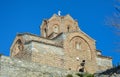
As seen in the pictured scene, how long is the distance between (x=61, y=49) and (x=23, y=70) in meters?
11.9

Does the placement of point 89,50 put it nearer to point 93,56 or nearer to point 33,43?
point 93,56

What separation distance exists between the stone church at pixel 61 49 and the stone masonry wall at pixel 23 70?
7381 mm

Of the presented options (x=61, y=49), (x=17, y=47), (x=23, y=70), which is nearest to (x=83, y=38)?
(x=61, y=49)

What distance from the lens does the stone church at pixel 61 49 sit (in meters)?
37.5

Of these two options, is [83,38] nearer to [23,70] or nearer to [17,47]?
[17,47]

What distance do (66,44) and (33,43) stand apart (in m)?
4.40

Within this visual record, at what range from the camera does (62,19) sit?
45281 mm

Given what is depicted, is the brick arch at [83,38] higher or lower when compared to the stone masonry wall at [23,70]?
higher

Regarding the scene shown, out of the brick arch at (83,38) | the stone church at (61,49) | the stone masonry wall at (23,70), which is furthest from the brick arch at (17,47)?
the stone masonry wall at (23,70)

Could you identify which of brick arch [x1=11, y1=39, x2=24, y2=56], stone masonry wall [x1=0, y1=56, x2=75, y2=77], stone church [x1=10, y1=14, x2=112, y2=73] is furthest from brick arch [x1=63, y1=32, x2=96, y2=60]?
stone masonry wall [x1=0, y1=56, x2=75, y2=77]

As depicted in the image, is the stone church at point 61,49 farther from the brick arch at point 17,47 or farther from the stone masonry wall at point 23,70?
the stone masonry wall at point 23,70

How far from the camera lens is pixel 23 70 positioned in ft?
91.6

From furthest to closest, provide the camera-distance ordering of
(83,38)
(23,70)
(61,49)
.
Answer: (83,38)
(61,49)
(23,70)

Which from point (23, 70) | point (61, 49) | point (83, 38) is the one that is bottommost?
point (23, 70)
